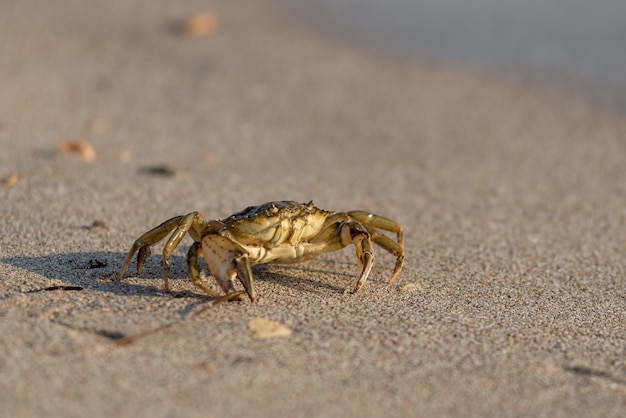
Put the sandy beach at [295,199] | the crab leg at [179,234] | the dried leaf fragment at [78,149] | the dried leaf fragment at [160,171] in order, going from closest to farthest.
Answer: the sandy beach at [295,199], the crab leg at [179,234], the dried leaf fragment at [160,171], the dried leaf fragment at [78,149]

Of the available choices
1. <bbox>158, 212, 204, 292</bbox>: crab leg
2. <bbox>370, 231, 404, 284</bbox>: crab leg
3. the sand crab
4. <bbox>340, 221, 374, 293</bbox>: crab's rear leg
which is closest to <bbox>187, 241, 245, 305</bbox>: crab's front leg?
the sand crab

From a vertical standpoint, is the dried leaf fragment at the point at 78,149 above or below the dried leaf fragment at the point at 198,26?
below

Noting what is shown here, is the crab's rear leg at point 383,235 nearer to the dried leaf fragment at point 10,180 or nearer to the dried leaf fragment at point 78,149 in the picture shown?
the dried leaf fragment at point 10,180

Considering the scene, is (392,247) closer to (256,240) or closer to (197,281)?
(256,240)

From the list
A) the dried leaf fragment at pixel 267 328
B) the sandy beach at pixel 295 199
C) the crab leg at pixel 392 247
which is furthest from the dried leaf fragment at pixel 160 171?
the dried leaf fragment at pixel 267 328

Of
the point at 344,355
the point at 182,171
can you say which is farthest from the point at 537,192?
the point at 344,355

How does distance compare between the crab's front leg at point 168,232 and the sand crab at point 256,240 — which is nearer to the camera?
the sand crab at point 256,240

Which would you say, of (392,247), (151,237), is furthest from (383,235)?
(151,237)
